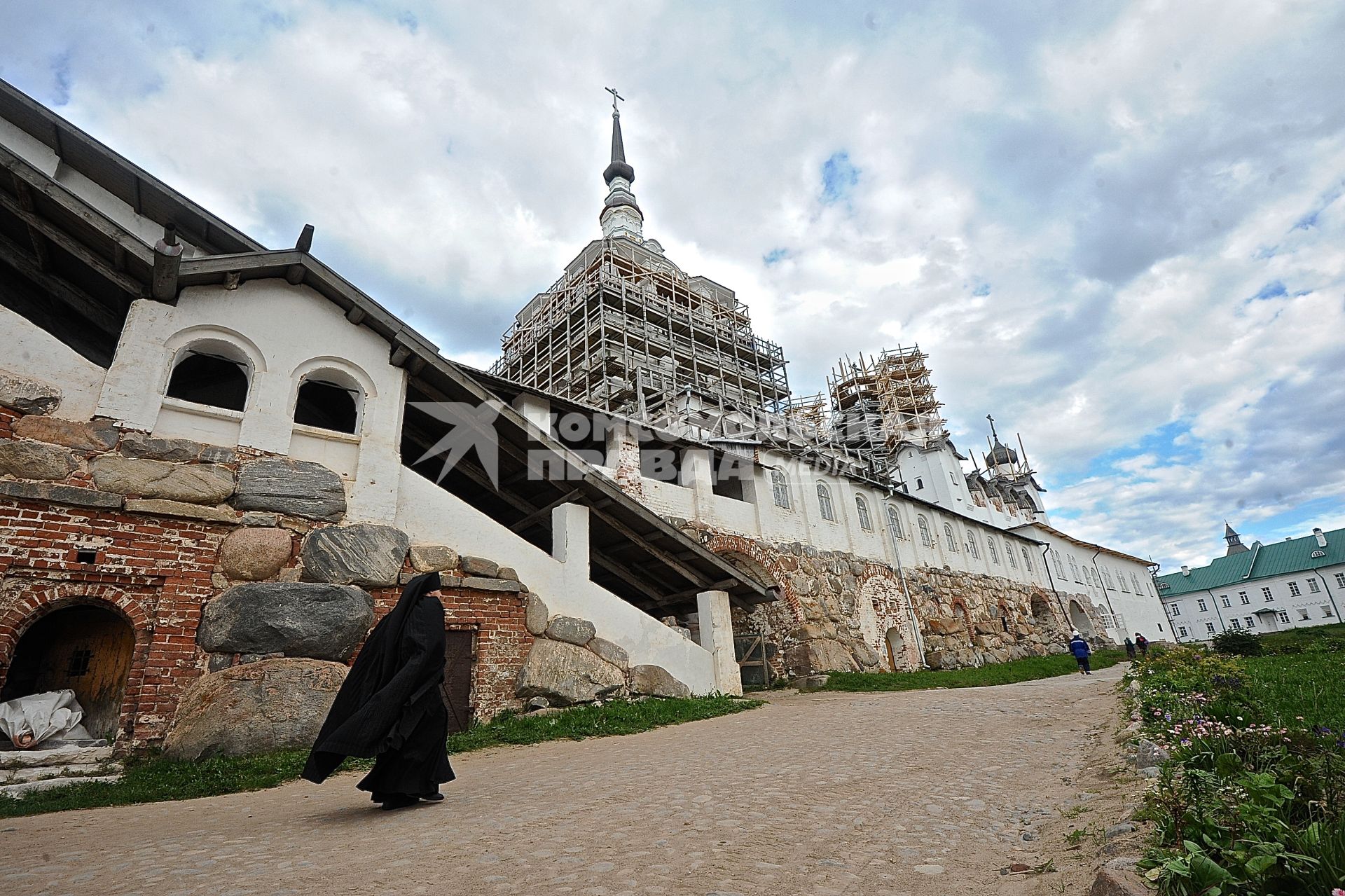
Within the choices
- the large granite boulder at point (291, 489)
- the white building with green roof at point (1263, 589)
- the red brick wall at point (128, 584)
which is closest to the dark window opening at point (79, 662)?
the red brick wall at point (128, 584)

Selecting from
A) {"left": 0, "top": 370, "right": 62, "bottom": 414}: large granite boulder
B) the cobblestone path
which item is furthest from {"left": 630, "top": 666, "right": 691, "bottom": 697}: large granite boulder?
{"left": 0, "top": 370, "right": 62, "bottom": 414}: large granite boulder

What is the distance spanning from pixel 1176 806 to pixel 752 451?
15.9m

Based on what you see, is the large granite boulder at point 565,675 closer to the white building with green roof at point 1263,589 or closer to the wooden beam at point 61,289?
the wooden beam at point 61,289

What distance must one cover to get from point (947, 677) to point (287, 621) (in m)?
14.3

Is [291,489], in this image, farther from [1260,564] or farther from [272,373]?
[1260,564]

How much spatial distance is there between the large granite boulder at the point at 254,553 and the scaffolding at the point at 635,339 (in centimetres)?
2093

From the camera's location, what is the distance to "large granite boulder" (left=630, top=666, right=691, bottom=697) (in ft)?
33.5

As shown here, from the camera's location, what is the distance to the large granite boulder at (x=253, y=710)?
6613mm

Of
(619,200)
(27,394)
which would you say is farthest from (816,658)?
(619,200)

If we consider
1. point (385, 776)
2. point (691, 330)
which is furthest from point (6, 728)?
point (691, 330)

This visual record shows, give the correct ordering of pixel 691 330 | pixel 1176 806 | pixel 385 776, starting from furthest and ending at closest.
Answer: pixel 691 330 < pixel 385 776 < pixel 1176 806

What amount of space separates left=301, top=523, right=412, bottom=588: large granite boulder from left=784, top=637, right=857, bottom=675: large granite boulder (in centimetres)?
1117

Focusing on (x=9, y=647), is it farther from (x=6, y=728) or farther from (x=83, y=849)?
(x=83, y=849)

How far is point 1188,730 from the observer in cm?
414
